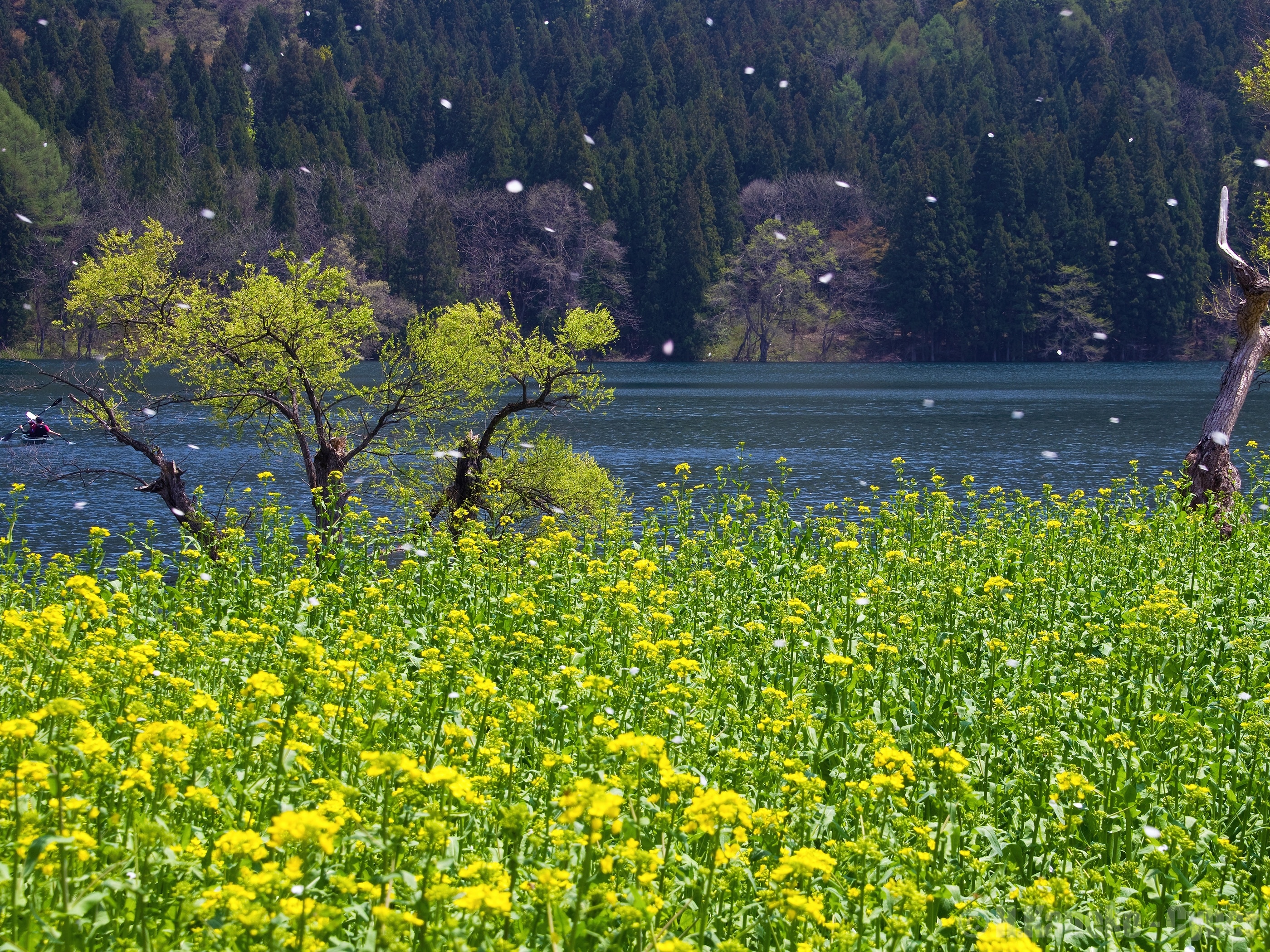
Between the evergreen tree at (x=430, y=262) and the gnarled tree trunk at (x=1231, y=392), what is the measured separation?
87.1 meters

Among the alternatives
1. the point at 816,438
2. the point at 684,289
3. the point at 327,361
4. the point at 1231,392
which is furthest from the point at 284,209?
the point at 1231,392

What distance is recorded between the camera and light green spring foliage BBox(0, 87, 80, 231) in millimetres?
93125

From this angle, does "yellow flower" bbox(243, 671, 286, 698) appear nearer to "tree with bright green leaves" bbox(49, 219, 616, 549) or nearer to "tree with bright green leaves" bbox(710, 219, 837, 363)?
"tree with bright green leaves" bbox(49, 219, 616, 549)

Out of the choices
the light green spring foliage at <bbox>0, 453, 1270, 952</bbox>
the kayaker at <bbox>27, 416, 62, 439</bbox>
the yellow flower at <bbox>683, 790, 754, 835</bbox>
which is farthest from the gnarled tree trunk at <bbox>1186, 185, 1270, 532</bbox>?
the kayaker at <bbox>27, 416, 62, 439</bbox>

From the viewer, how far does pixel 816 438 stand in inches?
1880

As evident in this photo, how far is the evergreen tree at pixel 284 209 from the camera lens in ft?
344

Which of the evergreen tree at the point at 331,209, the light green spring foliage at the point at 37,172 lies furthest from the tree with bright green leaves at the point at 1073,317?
the light green spring foliage at the point at 37,172

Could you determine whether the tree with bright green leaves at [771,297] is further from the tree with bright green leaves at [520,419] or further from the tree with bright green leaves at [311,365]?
the tree with bright green leaves at [311,365]

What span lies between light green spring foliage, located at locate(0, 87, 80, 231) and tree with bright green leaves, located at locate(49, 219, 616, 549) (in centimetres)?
7890

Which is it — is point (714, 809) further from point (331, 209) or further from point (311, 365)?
point (331, 209)

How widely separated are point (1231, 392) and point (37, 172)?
99052mm

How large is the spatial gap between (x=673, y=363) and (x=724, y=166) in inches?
996

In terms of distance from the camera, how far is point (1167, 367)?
98.0m

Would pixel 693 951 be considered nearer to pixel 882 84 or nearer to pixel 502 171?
pixel 502 171
